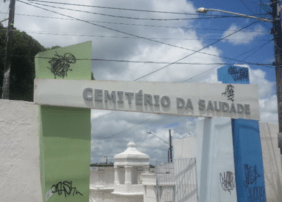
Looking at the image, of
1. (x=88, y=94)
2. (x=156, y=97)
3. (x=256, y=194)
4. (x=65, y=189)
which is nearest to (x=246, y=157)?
(x=256, y=194)

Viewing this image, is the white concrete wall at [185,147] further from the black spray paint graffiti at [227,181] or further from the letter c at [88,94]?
the letter c at [88,94]

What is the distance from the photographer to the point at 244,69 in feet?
36.6

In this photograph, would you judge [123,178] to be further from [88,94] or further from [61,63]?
[61,63]

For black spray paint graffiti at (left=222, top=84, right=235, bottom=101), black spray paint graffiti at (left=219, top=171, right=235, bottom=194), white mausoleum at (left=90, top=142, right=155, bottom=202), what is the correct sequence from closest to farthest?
black spray paint graffiti at (left=219, top=171, right=235, bottom=194)
black spray paint graffiti at (left=222, top=84, right=235, bottom=101)
white mausoleum at (left=90, top=142, right=155, bottom=202)

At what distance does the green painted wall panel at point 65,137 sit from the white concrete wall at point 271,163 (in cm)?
744

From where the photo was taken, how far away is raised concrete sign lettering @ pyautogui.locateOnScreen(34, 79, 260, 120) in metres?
8.37

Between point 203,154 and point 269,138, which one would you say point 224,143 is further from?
point 269,138

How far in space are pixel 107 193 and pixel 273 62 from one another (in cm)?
1960

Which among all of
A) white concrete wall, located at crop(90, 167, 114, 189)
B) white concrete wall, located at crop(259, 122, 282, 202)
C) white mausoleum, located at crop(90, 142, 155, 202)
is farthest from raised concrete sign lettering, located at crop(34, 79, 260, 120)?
white concrete wall, located at crop(90, 167, 114, 189)

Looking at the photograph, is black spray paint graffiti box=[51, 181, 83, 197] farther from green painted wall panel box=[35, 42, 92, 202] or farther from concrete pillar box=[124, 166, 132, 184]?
concrete pillar box=[124, 166, 132, 184]

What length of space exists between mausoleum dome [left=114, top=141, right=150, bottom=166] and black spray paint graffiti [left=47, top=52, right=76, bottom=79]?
15380 millimetres

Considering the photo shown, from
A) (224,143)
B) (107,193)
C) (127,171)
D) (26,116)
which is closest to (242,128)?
(224,143)

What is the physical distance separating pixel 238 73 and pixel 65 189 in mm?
7360

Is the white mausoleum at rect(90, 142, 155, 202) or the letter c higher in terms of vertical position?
the letter c
